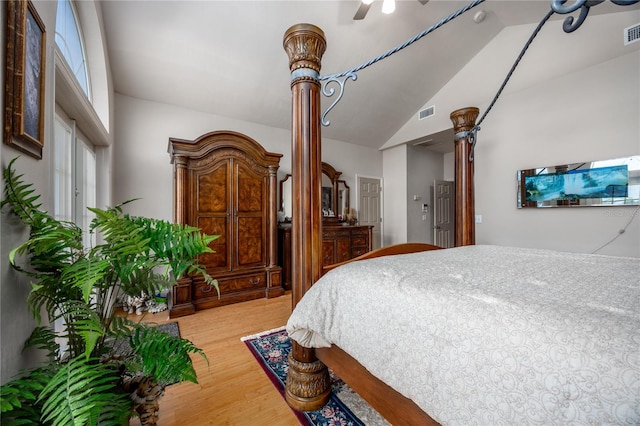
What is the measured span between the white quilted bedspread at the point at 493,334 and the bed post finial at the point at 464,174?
918 millimetres

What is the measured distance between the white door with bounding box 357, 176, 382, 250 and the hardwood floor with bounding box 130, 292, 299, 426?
9.94 feet

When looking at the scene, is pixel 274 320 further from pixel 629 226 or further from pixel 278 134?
pixel 629 226

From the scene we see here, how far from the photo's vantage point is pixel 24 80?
858 millimetres

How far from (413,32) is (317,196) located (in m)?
3.25

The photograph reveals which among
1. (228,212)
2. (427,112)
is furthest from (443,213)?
(228,212)

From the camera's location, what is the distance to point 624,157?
277 centimetres

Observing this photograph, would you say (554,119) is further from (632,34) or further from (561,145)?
(632,34)

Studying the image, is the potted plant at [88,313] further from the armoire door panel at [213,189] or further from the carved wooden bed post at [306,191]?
the armoire door panel at [213,189]

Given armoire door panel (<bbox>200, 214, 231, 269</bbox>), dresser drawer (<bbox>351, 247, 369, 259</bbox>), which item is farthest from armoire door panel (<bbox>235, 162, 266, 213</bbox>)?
dresser drawer (<bbox>351, 247, 369, 259</bbox>)

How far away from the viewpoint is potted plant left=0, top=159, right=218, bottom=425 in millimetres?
670

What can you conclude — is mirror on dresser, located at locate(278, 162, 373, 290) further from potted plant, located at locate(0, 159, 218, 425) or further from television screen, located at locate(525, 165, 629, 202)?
potted plant, located at locate(0, 159, 218, 425)

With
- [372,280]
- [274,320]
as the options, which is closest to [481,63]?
[372,280]

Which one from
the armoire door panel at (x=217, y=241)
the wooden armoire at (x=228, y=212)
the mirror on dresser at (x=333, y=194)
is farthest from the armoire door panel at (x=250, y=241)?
the mirror on dresser at (x=333, y=194)

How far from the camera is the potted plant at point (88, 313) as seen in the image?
2.20ft
